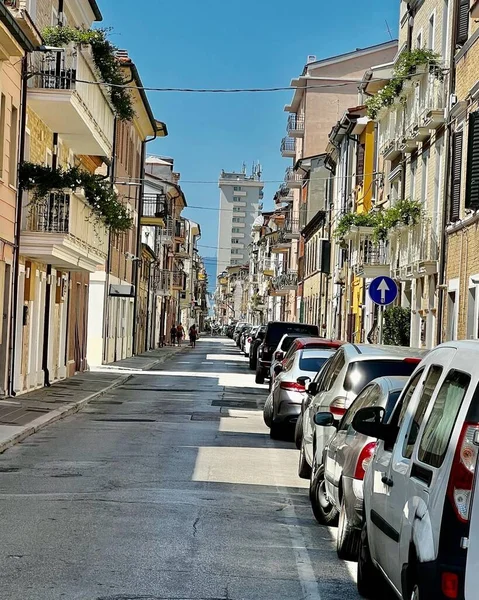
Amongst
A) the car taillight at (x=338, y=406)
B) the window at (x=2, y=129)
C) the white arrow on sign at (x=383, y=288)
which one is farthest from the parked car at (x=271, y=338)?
the car taillight at (x=338, y=406)

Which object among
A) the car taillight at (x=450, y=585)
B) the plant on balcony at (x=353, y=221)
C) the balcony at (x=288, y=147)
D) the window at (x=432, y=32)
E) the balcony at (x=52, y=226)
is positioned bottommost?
the car taillight at (x=450, y=585)

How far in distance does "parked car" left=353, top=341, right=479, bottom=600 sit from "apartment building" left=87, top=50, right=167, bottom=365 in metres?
29.0

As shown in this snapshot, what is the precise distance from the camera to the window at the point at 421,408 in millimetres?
6074

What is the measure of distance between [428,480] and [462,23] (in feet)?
69.8

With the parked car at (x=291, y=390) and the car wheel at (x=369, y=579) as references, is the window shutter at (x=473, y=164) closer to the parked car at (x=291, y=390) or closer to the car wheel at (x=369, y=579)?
the parked car at (x=291, y=390)

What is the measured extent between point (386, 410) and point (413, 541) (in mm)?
3078

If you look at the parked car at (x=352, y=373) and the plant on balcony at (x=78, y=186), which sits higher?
the plant on balcony at (x=78, y=186)

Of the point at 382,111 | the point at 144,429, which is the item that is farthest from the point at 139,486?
the point at 382,111

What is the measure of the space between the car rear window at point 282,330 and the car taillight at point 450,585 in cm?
2948

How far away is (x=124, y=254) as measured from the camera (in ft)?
163

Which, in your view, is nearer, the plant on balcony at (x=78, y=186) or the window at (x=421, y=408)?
the window at (x=421, y=408)

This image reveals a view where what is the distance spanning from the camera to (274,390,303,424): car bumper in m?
17.8

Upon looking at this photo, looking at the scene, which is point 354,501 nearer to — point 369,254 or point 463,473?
point 463,473

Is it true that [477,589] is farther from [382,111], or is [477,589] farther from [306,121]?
[306,121]
